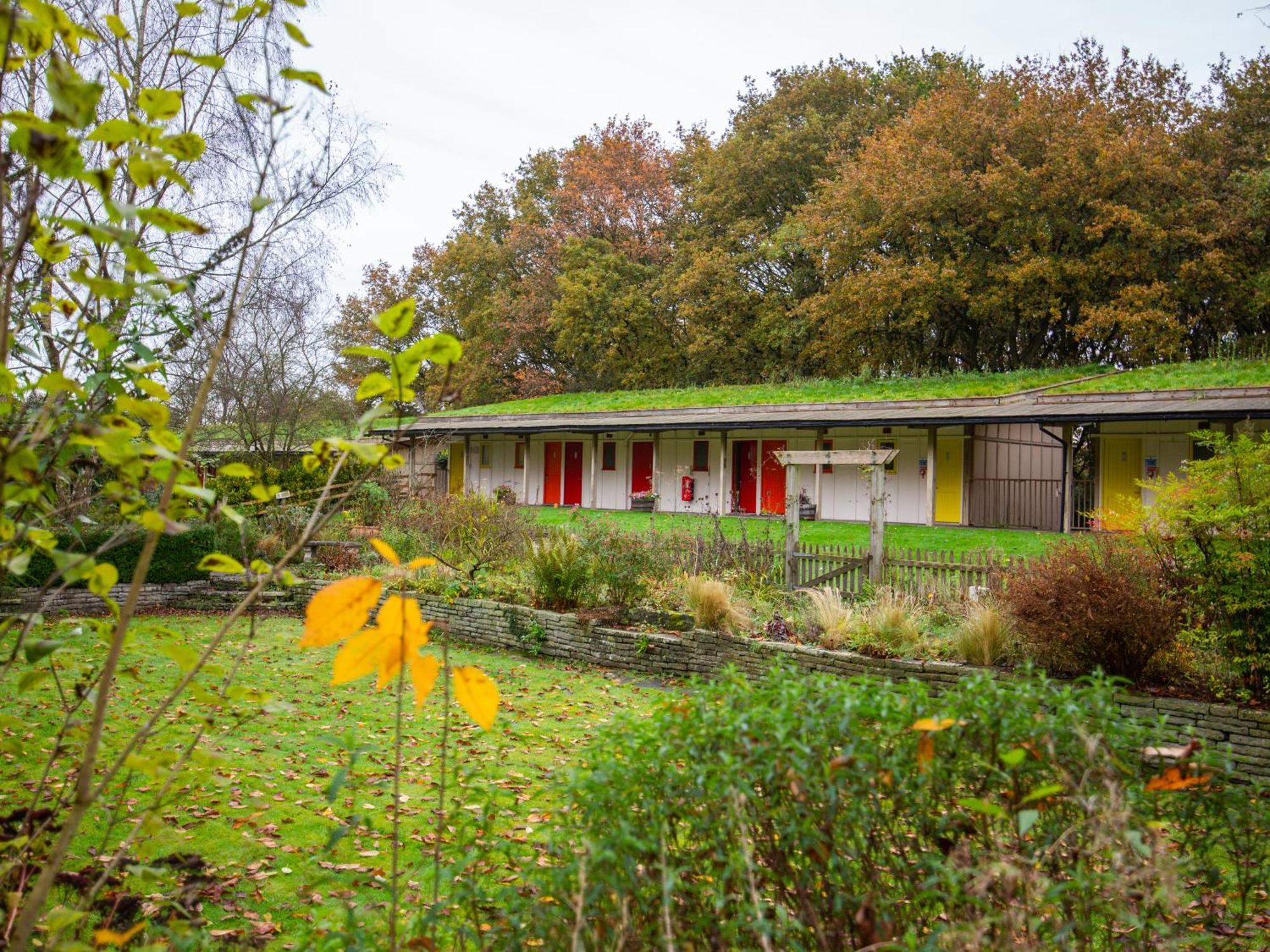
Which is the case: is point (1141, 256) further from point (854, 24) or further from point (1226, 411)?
point (854, 24)

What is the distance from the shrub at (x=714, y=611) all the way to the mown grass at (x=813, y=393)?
13769 mm

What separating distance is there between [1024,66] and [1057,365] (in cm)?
1056

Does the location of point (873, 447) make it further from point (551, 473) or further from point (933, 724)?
point (933, 724)

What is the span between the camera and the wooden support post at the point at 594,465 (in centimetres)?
2591

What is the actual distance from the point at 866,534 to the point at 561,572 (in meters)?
9.53

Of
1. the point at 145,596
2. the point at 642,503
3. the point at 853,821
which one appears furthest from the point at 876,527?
the point at 642,503

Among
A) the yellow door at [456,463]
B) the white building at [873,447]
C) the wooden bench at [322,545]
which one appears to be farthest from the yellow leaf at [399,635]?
the yellow door at [456,463]

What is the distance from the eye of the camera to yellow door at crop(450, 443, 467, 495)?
3098 centimetres

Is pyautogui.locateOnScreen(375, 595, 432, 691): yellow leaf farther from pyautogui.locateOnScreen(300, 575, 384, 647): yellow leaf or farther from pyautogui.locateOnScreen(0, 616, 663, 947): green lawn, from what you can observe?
pyautogui.locateOnScreen(0, 616, 663, 947): green lawn

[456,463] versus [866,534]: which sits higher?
[456,463]

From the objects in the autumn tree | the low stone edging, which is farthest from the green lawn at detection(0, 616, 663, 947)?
the autumn tree

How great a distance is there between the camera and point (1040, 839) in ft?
8.09

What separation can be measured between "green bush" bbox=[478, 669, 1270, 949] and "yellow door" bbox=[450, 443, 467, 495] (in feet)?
95.6

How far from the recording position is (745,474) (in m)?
25.5
